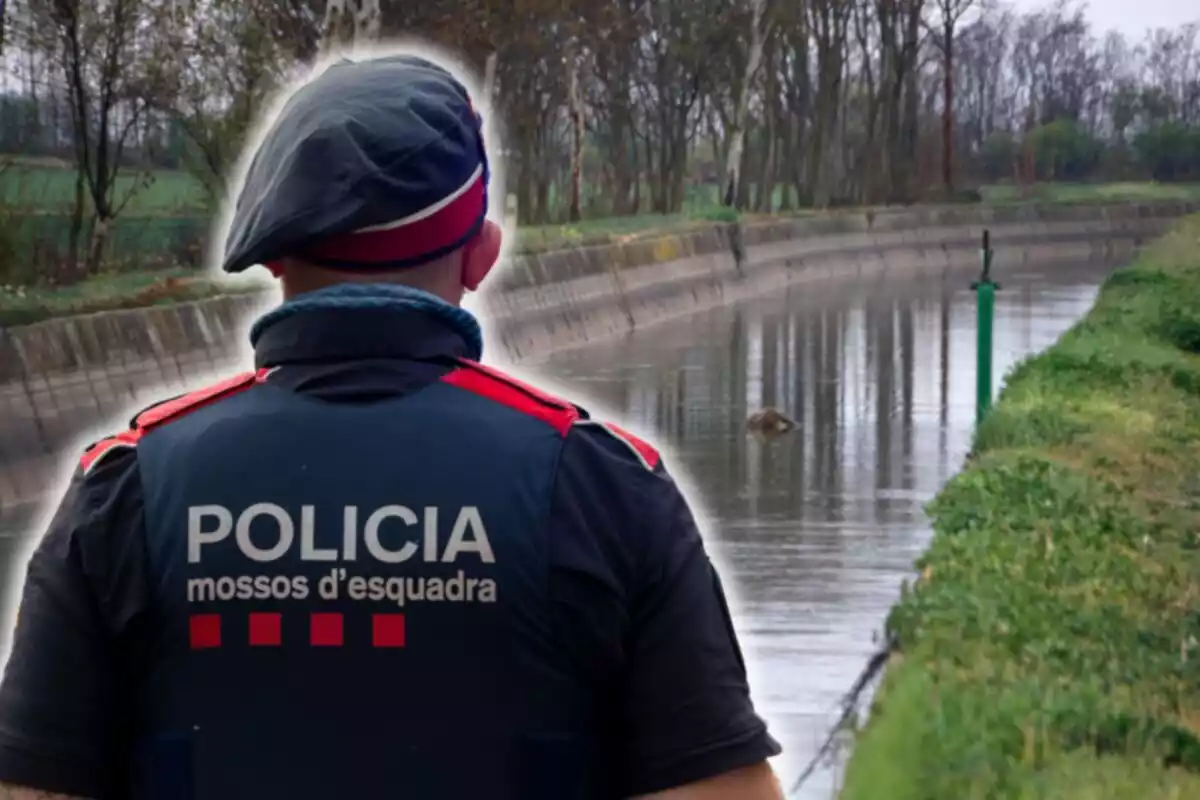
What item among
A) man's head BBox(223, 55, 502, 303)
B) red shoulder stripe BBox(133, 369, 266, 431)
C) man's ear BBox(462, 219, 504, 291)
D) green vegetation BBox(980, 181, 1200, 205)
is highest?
man's head BBox(223, 55, 502, 303)

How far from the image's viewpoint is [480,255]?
7.77 ft

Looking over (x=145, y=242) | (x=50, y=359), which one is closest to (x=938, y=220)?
(x=145, y=242)

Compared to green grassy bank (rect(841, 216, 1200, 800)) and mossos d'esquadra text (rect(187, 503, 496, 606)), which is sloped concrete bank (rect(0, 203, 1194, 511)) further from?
green grassy bank (rect(841, 216, 1200, 800))

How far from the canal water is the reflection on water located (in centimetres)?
2

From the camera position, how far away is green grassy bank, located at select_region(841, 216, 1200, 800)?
5.03 meters

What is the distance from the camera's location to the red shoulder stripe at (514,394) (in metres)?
2.20

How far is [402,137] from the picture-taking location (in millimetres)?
2246

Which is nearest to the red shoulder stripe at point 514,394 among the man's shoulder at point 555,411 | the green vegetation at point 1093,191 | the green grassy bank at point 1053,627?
the man's shoulder at point 555,411

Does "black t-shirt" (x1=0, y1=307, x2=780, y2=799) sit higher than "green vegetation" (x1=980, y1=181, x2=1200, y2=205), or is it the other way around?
"black t-shirt" (x1=0, y1=307, x2=780, y2=799)

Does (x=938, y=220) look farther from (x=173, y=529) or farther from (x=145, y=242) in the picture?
(x=173, y=529)

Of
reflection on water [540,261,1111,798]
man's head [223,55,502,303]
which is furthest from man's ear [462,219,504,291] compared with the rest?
reflection on water [540,261,1111,798]

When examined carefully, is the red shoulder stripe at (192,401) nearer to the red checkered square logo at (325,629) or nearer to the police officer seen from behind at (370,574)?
the police officer seen from behind at (370,574)

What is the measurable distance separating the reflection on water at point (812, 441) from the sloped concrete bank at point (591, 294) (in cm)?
80

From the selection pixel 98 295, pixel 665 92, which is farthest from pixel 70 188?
pixel 665 92
